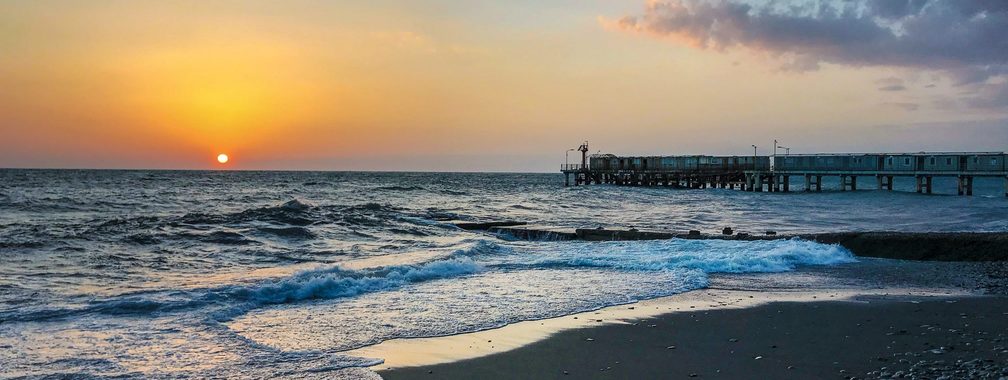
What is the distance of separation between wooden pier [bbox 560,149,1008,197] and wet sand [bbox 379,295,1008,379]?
55672 millimetres

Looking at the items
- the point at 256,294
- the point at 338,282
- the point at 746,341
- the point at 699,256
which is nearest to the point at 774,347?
the point at 746,341

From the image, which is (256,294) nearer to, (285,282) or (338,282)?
(285,282)

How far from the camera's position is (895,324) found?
33.7 ft

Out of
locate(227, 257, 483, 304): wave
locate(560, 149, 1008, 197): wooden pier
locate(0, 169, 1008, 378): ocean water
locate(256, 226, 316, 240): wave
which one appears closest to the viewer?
locate(0, 169, 1008, 378): ocean water

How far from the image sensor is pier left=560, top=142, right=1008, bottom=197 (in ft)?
194

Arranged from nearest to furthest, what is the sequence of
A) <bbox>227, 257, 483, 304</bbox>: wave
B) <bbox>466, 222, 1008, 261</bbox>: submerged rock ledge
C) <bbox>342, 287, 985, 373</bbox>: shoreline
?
<bbox>342, 287, 985, 373</bbox>: shoreline → <bbox>227, 257, 483, 304</bbox>: wave → <bbox>466, 222, 1008, 261</bbox>: submerged rock ledge

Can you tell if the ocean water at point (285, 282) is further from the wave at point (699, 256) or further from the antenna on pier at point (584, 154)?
the antenna on pier at point (584, 154)

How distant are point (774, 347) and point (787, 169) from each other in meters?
67.4

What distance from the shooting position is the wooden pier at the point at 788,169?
5906 cm

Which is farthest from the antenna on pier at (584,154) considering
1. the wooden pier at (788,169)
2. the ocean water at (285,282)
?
the ocean water at (285,282)

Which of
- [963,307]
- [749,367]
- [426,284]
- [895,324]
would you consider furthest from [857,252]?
[749,367]

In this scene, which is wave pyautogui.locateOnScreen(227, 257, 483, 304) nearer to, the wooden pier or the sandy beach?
the sandy beach

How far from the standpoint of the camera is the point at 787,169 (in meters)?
71.7

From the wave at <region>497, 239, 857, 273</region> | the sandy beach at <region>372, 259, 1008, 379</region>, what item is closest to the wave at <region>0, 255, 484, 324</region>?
the wave at <region>497, 239, 857, 273</region>
